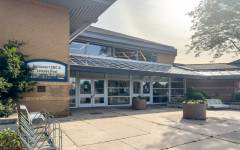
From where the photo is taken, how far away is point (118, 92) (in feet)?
63.4

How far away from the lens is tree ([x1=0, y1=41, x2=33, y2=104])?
9.59 m

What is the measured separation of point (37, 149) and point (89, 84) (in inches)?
471

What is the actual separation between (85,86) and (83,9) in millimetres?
6907

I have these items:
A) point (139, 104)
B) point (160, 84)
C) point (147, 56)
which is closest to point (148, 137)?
point (139, 104)

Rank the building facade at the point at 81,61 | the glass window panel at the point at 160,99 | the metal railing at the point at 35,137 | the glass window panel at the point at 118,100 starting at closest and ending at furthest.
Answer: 1. the metal railing at the point at 35,137
2. the building facade at the point at 81,61
3. the glass window panel at the point at 118,100
4. the glass window panel at the point at 160,99

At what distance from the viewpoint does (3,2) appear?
10805 mm

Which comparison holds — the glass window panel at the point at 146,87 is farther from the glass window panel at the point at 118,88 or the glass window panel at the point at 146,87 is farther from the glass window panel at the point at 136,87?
the glass window panel at the point at 118,88

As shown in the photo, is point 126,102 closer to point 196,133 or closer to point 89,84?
point 89,84

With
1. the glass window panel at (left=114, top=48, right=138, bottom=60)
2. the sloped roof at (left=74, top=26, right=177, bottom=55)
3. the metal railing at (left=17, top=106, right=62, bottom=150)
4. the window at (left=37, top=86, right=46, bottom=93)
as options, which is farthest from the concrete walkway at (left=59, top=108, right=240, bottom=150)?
the glass window panel at (left=114, top=48, right=138, bottom=60)

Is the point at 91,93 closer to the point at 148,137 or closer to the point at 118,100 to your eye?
the point at 118,100

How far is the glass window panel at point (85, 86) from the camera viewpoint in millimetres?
17250

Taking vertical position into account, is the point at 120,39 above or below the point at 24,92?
above

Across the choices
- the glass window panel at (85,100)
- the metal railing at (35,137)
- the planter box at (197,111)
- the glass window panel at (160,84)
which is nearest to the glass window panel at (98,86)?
the glass window panel at (85,100)

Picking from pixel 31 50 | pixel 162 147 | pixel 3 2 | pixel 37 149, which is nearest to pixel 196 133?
pixel 162 147
